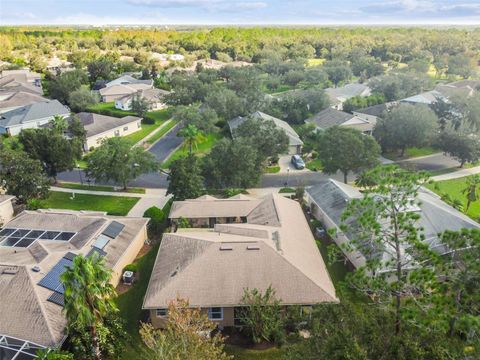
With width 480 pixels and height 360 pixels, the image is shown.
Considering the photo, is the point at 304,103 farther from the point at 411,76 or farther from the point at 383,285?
the point at 383,285

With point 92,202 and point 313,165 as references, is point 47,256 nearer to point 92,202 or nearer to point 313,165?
point 92,202

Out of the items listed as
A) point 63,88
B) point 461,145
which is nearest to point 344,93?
point 461,145

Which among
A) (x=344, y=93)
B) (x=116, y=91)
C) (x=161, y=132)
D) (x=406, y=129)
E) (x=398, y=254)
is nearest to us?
(x=398, y=254)

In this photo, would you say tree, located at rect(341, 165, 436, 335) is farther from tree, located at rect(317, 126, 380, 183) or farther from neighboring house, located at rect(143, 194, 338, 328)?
tree, located at rect(317, 126, 380, 183)

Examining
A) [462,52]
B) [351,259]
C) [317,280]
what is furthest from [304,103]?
[462,52]

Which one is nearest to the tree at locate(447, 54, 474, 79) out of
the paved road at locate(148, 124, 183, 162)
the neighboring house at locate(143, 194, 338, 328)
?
the paved road at locate(148, 124, 183, 162)

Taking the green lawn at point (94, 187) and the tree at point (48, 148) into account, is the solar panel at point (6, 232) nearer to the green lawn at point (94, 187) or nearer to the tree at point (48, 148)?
the tree at point (48, 148)
